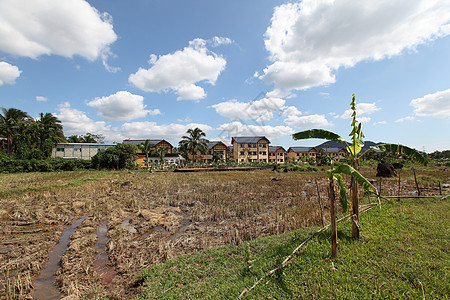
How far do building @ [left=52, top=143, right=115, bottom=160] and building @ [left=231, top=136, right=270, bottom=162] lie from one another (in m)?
33.6

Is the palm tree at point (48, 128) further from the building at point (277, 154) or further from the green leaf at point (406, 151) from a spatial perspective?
the building at point (277, 154)

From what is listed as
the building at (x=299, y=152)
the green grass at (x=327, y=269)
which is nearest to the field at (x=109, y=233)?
the green grass at (x=327, y=269)

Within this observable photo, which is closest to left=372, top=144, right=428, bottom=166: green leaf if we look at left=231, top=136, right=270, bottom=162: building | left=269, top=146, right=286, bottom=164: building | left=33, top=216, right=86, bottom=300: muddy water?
left=33, top=216, right=86, bottom=300: muddy water

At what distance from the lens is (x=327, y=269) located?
14.1 ft

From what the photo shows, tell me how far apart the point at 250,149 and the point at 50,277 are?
5726cm

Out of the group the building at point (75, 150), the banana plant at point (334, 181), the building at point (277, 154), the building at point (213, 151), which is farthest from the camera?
the building at point (277, 154)

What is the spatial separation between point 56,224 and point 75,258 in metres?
4.82

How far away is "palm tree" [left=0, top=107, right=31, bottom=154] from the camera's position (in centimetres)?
3539

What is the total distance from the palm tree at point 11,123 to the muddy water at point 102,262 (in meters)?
42.9

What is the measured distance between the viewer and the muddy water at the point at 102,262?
210 inches

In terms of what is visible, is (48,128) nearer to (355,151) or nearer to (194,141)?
(194,141)

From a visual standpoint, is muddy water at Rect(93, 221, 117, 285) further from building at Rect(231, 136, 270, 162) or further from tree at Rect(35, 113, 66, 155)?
building at Rect(231, 136, 270, 162)

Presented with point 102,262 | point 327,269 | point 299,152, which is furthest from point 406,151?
point 299,152

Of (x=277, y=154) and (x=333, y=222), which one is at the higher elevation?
(x=277, y=154)
